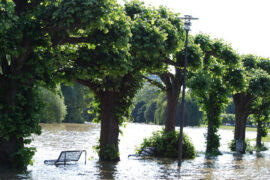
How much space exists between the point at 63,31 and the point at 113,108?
7928 millimetres

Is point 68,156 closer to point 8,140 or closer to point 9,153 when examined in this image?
point 9,153

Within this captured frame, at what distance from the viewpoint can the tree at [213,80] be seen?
2327 centimetres

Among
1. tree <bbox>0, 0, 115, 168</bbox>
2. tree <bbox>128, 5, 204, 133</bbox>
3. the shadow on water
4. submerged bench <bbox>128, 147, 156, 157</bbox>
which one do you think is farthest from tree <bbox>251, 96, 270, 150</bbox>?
the shadow on water

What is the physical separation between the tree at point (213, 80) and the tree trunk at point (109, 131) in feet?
14.9

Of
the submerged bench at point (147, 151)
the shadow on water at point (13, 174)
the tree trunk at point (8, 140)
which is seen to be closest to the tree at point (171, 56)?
the submerged bench at point (147, 151)

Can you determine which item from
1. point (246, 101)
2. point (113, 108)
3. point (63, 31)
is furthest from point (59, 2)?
point (246, 101)

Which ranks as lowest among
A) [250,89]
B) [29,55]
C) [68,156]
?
[68,156]

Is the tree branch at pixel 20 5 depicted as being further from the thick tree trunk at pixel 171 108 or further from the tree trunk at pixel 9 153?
the thick tree trunk at pixel 171 108

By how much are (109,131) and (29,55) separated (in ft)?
24.7

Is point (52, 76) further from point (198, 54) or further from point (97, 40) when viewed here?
point (198, 54)

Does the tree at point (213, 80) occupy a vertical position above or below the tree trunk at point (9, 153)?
above

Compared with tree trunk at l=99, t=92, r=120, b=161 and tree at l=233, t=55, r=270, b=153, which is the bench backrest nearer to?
tree trunk at l=99, t=92, r=120, b=161

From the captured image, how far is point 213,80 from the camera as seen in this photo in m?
26.0

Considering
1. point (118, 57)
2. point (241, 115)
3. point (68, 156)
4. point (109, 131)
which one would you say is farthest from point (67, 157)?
point (241, 115)
